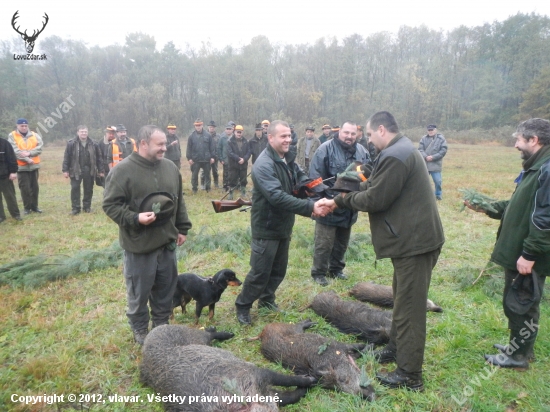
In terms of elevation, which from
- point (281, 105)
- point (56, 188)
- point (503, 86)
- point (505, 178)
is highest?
point (503, 86)

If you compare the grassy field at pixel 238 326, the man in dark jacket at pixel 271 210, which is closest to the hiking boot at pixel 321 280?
the grassy field at pixel 238 326

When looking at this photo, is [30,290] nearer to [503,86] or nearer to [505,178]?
[505,178]

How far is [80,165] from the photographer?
10836 millimetres

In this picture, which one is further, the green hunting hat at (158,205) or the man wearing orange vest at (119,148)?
the man wearing orange vest at (119,148)

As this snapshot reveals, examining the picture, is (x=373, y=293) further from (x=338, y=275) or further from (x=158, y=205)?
(x=158, y=205)

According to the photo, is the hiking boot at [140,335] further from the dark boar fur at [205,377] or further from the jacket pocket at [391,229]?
the jacket pocket at [391,229]

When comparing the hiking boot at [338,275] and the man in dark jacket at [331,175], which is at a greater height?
the man in dark jacket at [331,175]

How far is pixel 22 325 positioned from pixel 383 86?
162 ft

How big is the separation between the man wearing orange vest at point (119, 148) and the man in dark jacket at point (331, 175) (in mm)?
7752

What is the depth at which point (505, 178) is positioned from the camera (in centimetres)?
1565

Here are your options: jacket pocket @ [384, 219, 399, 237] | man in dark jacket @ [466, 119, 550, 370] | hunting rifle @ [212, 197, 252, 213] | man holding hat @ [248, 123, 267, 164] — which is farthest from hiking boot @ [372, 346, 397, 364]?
man holding hat @ [248, 123, 267, 164]

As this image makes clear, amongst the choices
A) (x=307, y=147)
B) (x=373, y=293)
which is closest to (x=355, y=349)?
(x=373, y=293)

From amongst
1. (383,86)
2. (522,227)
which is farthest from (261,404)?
(383,86)

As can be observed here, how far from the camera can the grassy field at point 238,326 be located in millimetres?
3391
